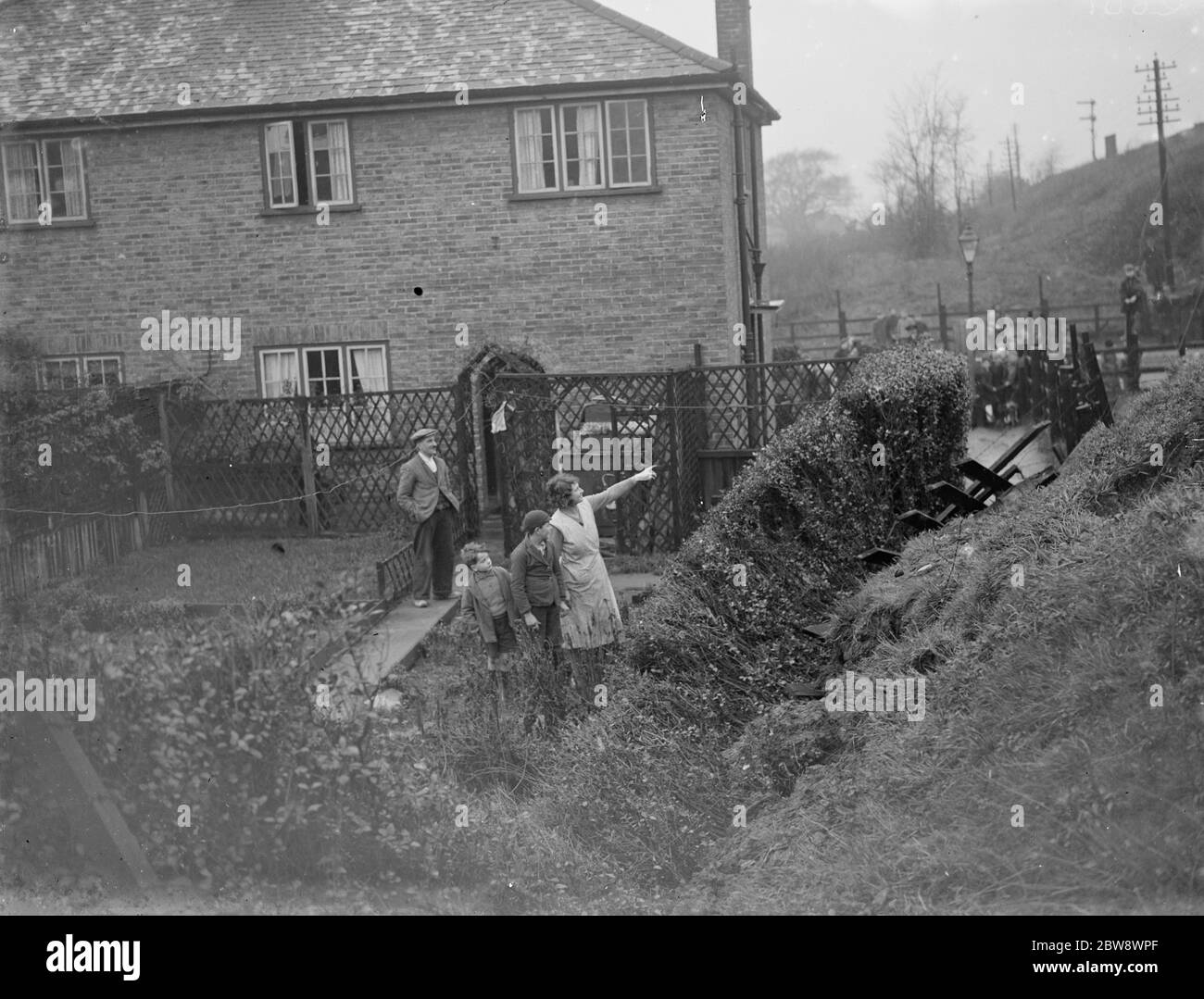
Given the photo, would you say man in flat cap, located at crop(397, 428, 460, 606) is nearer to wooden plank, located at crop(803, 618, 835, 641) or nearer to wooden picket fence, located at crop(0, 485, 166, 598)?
wooden picket fence, located at crop(0, 485, 166, 598)

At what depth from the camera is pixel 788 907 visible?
5.47 meters

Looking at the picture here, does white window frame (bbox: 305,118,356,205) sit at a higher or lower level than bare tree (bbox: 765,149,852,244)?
lower

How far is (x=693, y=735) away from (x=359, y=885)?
8.97ft

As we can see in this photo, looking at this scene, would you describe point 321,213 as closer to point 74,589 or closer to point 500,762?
point 74,589

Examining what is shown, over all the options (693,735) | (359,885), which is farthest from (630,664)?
(359,885)

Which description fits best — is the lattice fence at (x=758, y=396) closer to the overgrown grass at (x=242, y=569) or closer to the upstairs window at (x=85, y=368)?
the overgrown grass at (x=242, y=569)

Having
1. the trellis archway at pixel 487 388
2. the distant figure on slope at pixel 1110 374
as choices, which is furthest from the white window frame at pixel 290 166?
the distant figure on slope at pixel 1110 374

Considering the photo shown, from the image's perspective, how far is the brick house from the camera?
55.1 ft

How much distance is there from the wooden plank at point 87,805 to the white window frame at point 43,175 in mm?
13634

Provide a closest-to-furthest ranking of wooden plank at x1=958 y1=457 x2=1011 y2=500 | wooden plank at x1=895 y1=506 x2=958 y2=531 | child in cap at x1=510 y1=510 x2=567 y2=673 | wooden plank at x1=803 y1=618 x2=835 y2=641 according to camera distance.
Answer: wooden plank at x1=803 y1=618 x2=835 y2=641 < child in cap at x1=510 y1=510 x2=567 y2=673 < wooden plank at x1=895 y1=506 x2=958 y2=531 < wooden plank at x1=958 y1=457 x2=1011 y2=500

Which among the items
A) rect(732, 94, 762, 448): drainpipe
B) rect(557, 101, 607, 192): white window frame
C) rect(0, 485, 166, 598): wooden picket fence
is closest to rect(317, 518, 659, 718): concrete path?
rect(732, 94, 762, 448): drainpipe
